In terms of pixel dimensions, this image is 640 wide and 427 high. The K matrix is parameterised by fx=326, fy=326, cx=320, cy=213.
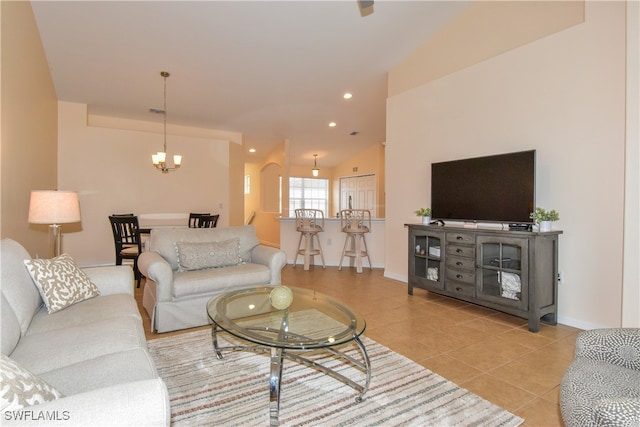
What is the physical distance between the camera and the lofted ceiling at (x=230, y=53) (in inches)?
147

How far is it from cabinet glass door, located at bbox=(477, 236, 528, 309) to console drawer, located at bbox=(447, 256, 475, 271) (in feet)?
0.33

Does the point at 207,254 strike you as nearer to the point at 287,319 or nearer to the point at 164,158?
the point at 287,319

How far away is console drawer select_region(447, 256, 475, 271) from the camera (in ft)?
11.1

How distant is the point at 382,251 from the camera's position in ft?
19.1

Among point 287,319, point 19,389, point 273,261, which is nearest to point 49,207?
point 273,261

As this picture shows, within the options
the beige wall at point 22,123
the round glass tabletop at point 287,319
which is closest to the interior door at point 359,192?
the beige wall at point 22,123

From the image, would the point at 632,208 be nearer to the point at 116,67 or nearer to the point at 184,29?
the point at 184,29

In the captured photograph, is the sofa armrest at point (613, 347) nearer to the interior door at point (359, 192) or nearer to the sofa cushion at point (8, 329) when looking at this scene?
the sofa cushion at point (8, 329)

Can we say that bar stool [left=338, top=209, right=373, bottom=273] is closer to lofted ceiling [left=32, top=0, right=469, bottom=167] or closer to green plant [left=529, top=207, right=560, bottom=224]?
lofted ceiling [left=32, top=0, right=469, bottom=167]

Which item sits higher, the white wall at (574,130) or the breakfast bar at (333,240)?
the white wall at (574,130)

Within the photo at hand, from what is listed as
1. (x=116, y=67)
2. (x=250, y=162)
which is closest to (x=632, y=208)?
(x=116, y=67)

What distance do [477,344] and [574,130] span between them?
2.14 metres

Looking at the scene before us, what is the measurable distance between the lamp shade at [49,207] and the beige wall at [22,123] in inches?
14.2

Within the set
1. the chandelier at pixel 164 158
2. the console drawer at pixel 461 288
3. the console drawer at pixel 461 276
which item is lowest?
the console drawer at pixel 461 288
